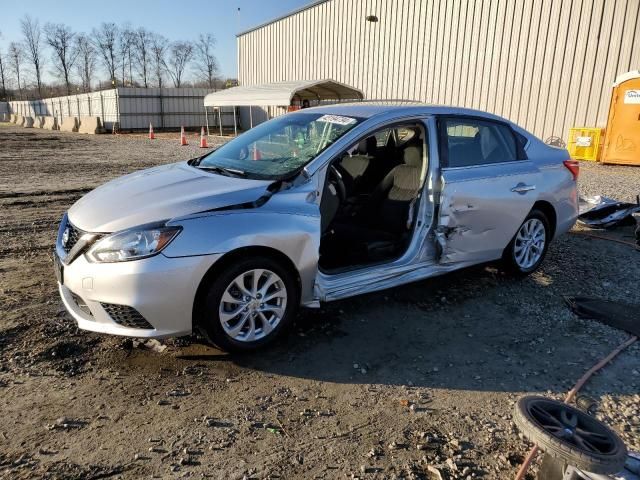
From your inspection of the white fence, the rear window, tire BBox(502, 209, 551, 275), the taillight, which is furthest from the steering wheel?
the white fence

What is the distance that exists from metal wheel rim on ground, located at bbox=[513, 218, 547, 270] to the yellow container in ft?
34.2

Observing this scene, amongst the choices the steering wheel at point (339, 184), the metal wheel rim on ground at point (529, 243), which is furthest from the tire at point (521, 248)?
the steering wheel at point (339, 184)

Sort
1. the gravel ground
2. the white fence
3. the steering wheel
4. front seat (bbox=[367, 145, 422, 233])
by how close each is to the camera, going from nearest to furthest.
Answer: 1. the steering wheel
2. front seat (bbox=[367, 145, 422, 233])
3. the gravel ground
4. the white fence

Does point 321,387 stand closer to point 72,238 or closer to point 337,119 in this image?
point 72,238

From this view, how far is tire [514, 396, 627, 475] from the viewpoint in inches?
77.8

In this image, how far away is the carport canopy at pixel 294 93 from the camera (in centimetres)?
1812

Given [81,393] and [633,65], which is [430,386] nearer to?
[81,393]

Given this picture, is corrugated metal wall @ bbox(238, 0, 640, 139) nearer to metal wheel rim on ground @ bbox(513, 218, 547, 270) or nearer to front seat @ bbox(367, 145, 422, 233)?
metal wheel rim on ground @ bbox(513, 218, 547, 270)

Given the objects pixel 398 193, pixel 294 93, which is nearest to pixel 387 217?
pixel 398 193

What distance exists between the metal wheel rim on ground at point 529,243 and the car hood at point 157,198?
265 cm

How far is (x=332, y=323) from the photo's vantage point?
12.9 ft

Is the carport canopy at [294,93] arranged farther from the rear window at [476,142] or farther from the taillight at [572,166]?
the rear window at [476,142]

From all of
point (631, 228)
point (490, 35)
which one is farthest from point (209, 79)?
point (631, 228)

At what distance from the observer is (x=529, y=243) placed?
4934 mm
